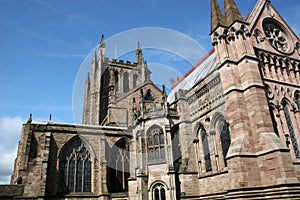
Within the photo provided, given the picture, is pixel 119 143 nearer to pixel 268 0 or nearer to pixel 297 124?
pixel 297 124

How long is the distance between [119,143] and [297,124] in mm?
16433

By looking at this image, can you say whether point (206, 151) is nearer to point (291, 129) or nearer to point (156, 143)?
point (156, 143)

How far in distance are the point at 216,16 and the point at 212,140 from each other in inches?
339

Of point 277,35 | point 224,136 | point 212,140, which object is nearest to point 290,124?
point 224,136

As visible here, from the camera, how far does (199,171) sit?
18.0 metres

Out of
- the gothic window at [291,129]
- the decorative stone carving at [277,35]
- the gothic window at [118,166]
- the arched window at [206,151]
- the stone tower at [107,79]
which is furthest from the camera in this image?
the stone tower at [107,79]

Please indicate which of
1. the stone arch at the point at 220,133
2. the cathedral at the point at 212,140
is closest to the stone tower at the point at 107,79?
the cathedral at the point at 212,140

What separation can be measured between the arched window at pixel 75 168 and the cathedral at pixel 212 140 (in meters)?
0.09

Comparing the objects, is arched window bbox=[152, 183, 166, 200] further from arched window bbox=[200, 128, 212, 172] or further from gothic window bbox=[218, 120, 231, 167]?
gothic window bbox=[218, 120, 231, 167]

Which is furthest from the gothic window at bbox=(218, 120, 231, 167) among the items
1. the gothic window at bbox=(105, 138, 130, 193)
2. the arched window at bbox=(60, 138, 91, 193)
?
the arched window at bbox=(60, 138, 91, 193)

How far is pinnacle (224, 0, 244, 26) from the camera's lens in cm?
1508

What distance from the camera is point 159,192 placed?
18000mm

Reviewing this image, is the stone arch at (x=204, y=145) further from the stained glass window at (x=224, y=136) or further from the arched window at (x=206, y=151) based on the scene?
the stained glass window at (x=224, y=136)

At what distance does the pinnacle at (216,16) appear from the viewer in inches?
615
